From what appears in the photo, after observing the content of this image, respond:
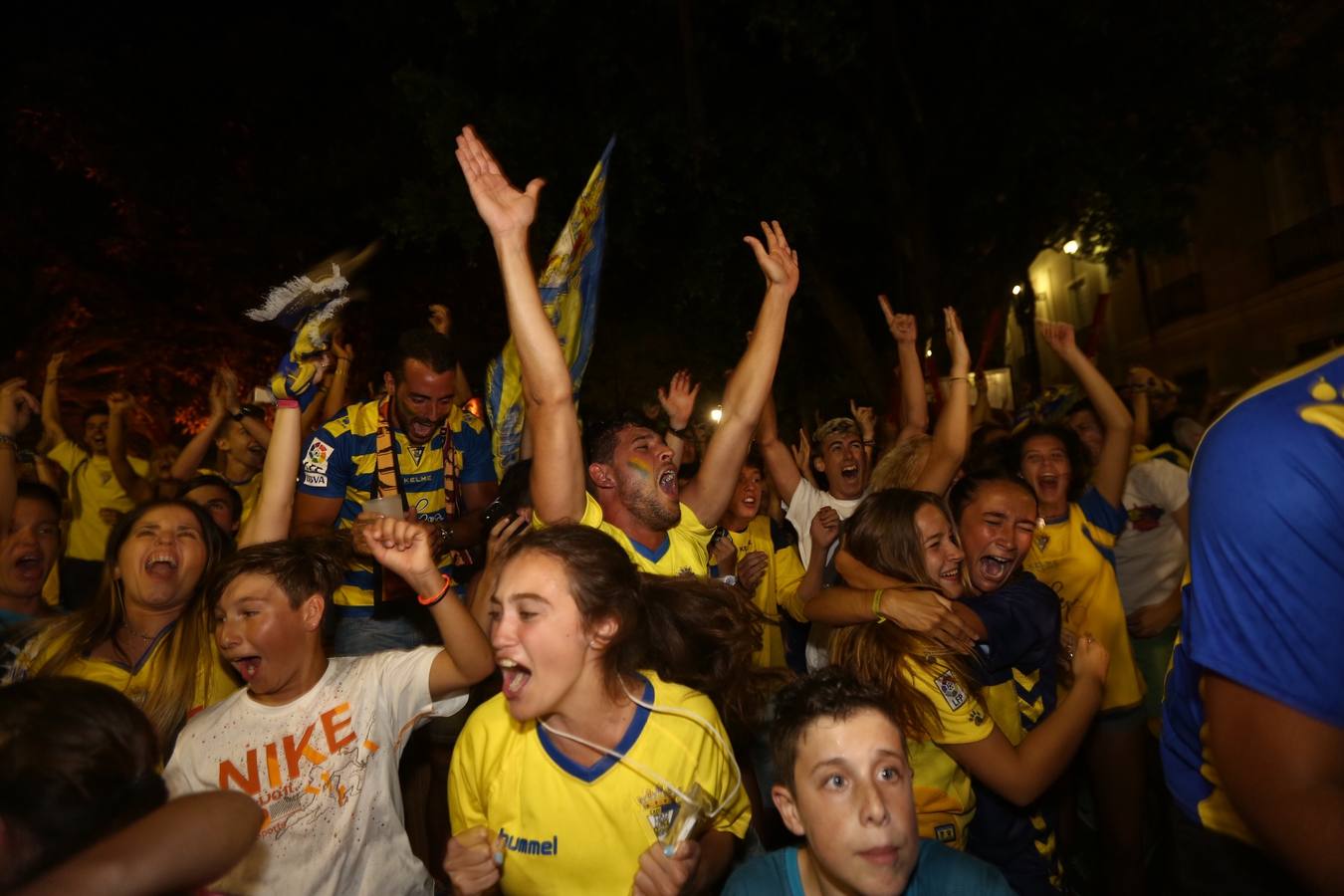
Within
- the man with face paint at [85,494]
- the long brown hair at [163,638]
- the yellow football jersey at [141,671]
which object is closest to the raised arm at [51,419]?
the man with face paint at [85,494]

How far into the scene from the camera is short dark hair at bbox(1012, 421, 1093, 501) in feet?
15.5

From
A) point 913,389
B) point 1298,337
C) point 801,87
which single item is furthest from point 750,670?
point 1298,337

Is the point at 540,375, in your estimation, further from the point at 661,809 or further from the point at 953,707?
the point at 953,707

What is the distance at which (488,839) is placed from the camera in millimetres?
2227

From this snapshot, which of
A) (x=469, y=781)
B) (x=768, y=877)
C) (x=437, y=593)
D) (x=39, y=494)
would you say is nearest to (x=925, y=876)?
(x=768, y=877)

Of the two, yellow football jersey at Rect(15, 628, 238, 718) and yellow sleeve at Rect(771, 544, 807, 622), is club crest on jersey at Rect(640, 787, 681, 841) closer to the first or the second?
yellow football jersey at Rect(15, 628, 238, 718)

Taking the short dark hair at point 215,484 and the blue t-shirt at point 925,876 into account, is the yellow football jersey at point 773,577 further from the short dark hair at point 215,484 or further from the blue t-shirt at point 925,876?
the short dark hair at point 215,484

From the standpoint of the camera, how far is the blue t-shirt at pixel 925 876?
2049 mm

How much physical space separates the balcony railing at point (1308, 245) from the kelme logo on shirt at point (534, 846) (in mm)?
19448

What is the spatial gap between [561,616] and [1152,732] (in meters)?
3.61

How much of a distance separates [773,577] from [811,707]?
3.16 meters

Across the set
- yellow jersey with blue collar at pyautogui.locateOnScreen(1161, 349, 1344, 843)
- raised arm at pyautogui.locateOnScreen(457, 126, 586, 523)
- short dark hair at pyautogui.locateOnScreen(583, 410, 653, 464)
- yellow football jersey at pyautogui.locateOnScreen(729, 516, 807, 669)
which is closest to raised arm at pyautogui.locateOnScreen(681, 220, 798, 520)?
short dark hair at pyautogui.locateOnScreen(583, 410, 653, 464)

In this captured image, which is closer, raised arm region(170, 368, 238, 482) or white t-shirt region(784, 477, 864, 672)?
white t-shirt region(784, 477, 864, 672)

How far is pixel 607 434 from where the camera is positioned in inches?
149
